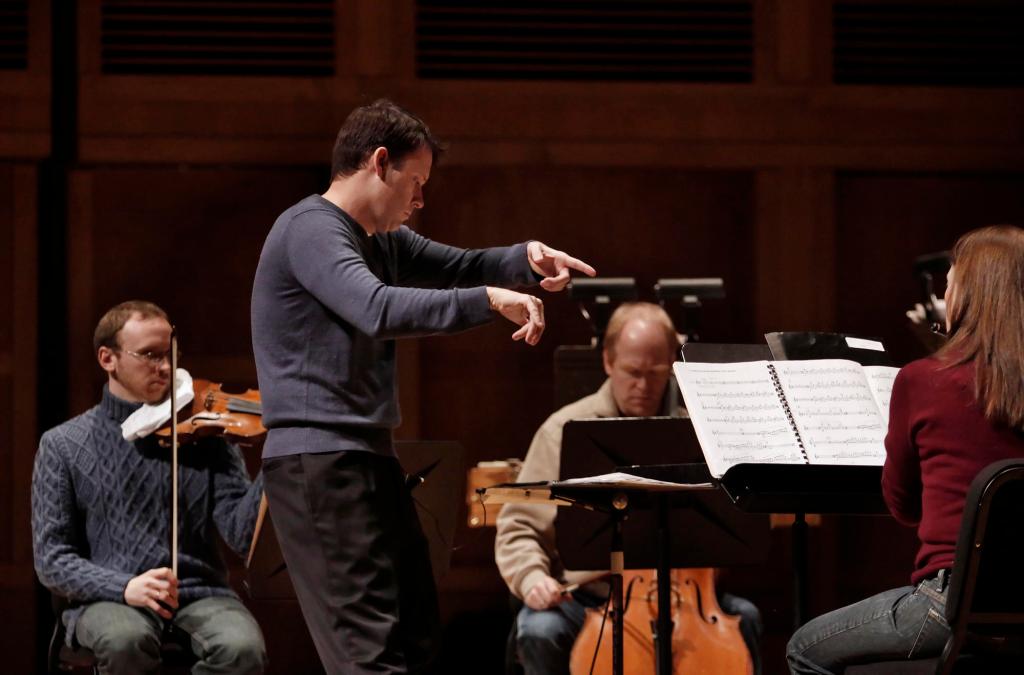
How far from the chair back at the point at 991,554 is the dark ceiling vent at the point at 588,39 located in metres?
3.41

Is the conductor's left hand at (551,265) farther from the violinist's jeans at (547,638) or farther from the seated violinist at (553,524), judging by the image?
the violinist's jeans at (547,638)

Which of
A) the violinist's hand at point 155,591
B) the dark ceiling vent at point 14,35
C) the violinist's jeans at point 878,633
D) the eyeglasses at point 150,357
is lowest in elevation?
the violinist's hand at point 155,591

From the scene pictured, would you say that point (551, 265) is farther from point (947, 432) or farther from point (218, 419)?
point (218, 419)

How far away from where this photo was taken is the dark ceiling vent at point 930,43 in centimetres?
545

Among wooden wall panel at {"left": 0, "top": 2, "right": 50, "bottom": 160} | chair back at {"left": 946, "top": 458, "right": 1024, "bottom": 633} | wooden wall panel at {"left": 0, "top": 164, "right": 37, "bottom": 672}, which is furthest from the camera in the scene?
wooden wall panel at {"left": 0, "top": 2, "right": 50, "bottom": 160}

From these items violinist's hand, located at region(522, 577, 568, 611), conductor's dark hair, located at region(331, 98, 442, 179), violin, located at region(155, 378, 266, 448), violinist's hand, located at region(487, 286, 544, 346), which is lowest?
violinist's hand, located at region(522, 577, 568, 611)

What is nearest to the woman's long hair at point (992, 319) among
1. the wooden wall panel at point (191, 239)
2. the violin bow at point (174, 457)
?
the violin bow at point (174, 457)

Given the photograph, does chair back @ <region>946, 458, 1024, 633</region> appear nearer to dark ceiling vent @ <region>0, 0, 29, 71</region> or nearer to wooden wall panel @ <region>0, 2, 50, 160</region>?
wooden wall panel @ <region>0, 2, 50, 160</region>

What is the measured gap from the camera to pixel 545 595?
3.79 meters

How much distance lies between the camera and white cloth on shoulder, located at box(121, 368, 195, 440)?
3738 millimetres

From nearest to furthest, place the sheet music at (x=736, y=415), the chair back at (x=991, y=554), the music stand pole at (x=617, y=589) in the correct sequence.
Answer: the chair back at (x=991, y=554), the sheet music at (x=736, y=415), the music stand pole at (x=617, y=589)

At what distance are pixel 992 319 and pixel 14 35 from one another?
422 cm

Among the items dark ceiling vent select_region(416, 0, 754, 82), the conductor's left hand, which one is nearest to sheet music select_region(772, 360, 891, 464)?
the conductor's left hand

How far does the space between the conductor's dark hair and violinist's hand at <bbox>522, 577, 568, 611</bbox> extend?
1645 mm
